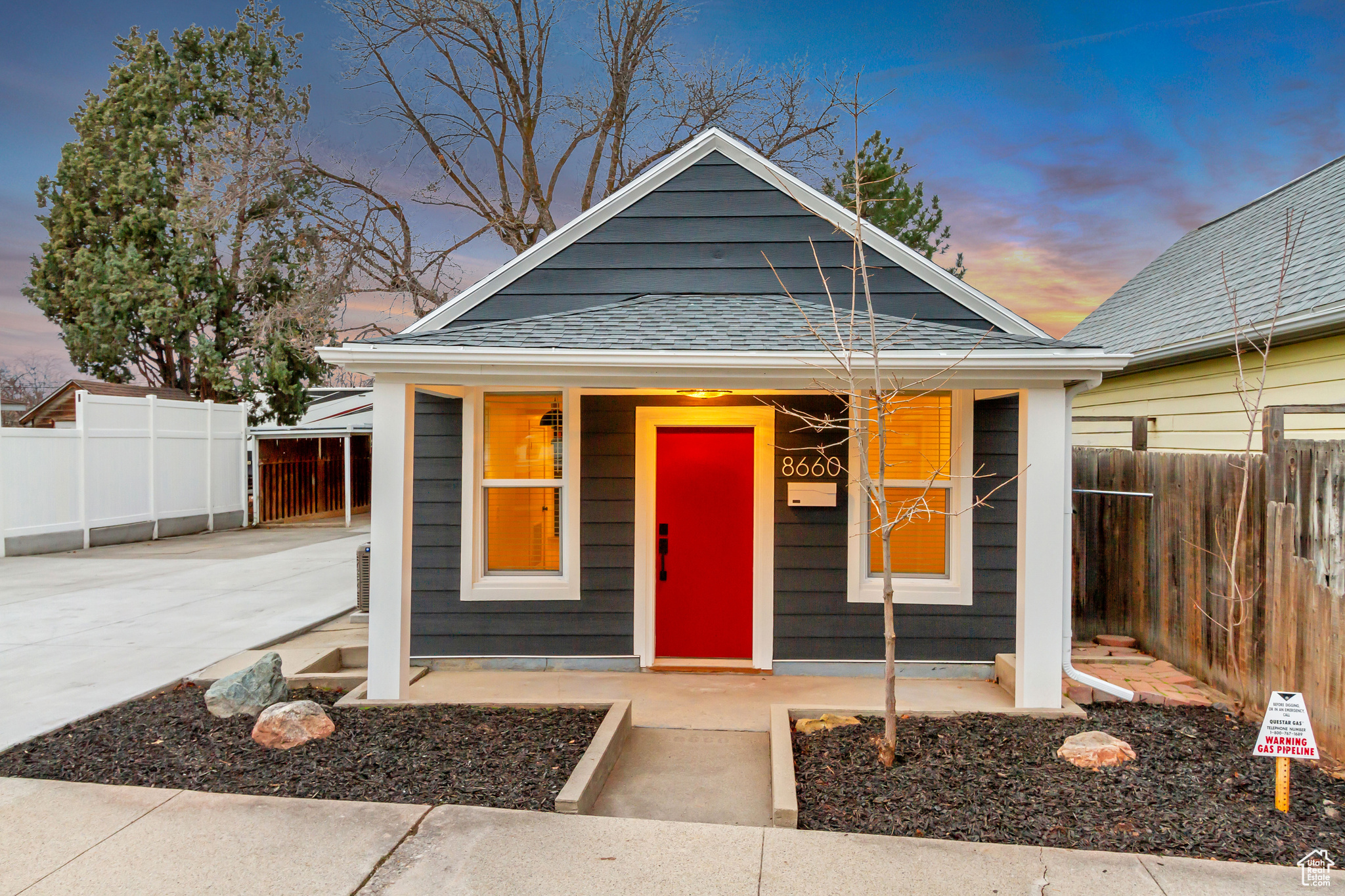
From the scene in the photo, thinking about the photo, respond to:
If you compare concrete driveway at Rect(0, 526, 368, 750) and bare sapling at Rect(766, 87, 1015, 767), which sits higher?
bare sapling at Rect(766, 87, 1015, 767)

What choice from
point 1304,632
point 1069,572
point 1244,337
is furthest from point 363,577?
point 1244,337

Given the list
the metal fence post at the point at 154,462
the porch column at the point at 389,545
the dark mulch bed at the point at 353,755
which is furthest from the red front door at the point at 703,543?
the metal fence post at the point at 154,462

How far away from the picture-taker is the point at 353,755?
385 cm

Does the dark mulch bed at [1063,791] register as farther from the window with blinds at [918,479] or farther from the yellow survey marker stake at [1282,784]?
the window with blinds at [918,479]

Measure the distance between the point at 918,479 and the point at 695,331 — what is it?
217 cm

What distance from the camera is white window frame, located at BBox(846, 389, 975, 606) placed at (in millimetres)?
5488

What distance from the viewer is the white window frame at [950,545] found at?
18.0 feet

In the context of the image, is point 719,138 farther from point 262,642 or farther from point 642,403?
point 262,642

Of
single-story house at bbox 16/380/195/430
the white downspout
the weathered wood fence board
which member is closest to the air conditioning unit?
the white downspout

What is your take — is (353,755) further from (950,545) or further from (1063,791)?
(950,545)

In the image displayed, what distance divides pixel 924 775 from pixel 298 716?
3383 mm

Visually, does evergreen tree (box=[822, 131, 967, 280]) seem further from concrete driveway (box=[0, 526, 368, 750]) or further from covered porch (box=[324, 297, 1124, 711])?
concrete driveway (box=[0, 526, 368, 750])

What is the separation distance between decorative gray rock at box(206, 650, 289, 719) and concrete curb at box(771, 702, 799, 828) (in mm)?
3049

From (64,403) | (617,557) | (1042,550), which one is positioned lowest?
(617,557)
